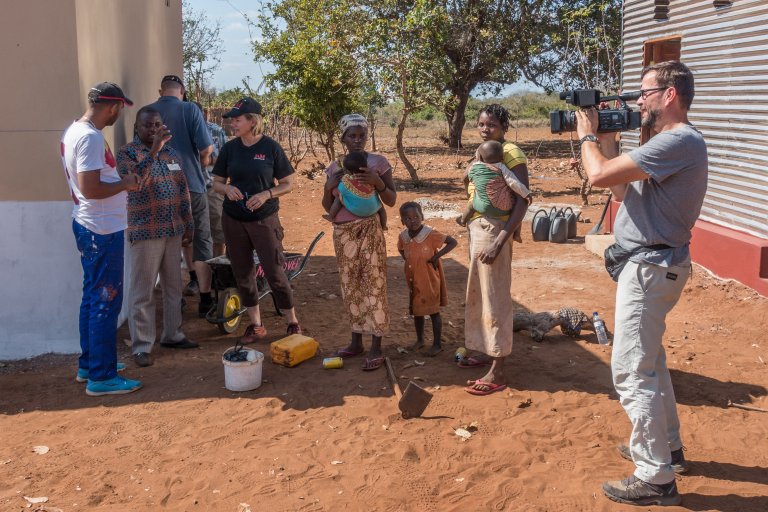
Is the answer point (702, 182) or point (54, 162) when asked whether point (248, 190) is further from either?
point (702, 182)

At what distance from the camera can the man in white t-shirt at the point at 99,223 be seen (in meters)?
4.78

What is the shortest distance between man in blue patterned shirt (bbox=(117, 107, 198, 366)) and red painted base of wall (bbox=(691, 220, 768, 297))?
527cm

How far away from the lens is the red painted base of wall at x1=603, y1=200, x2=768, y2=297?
7.15 metres

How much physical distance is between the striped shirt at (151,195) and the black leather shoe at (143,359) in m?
0.88

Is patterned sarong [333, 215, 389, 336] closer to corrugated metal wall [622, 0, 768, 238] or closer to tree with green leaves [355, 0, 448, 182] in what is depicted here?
corrugated metal wall [622, 0, 768, 238]

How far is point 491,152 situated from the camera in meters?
4.81

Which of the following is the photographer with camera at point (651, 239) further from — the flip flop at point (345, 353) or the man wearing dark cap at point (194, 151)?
the man wearing dark cap at point (194, 151)

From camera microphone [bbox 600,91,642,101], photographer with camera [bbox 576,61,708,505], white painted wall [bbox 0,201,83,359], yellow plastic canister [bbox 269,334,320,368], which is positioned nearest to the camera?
photographer with camera [bbox 576,61,708,505]

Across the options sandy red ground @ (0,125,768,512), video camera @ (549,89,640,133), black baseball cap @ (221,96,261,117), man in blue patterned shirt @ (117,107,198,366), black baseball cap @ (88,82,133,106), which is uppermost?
black baseball cap @ (88,82,133,106)

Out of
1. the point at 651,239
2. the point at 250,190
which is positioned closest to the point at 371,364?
the point at 250,190

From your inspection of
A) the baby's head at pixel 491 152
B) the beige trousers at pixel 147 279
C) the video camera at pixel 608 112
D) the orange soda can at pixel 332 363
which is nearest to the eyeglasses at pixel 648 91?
the video camera at pixel 608 112

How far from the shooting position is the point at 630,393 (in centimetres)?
364

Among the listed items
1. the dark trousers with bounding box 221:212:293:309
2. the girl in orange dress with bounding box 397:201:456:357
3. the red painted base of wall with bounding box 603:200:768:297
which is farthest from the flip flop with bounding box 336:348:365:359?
the red painted base of wall with bounding box 603:200:768:297

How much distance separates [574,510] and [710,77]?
20.9ft
